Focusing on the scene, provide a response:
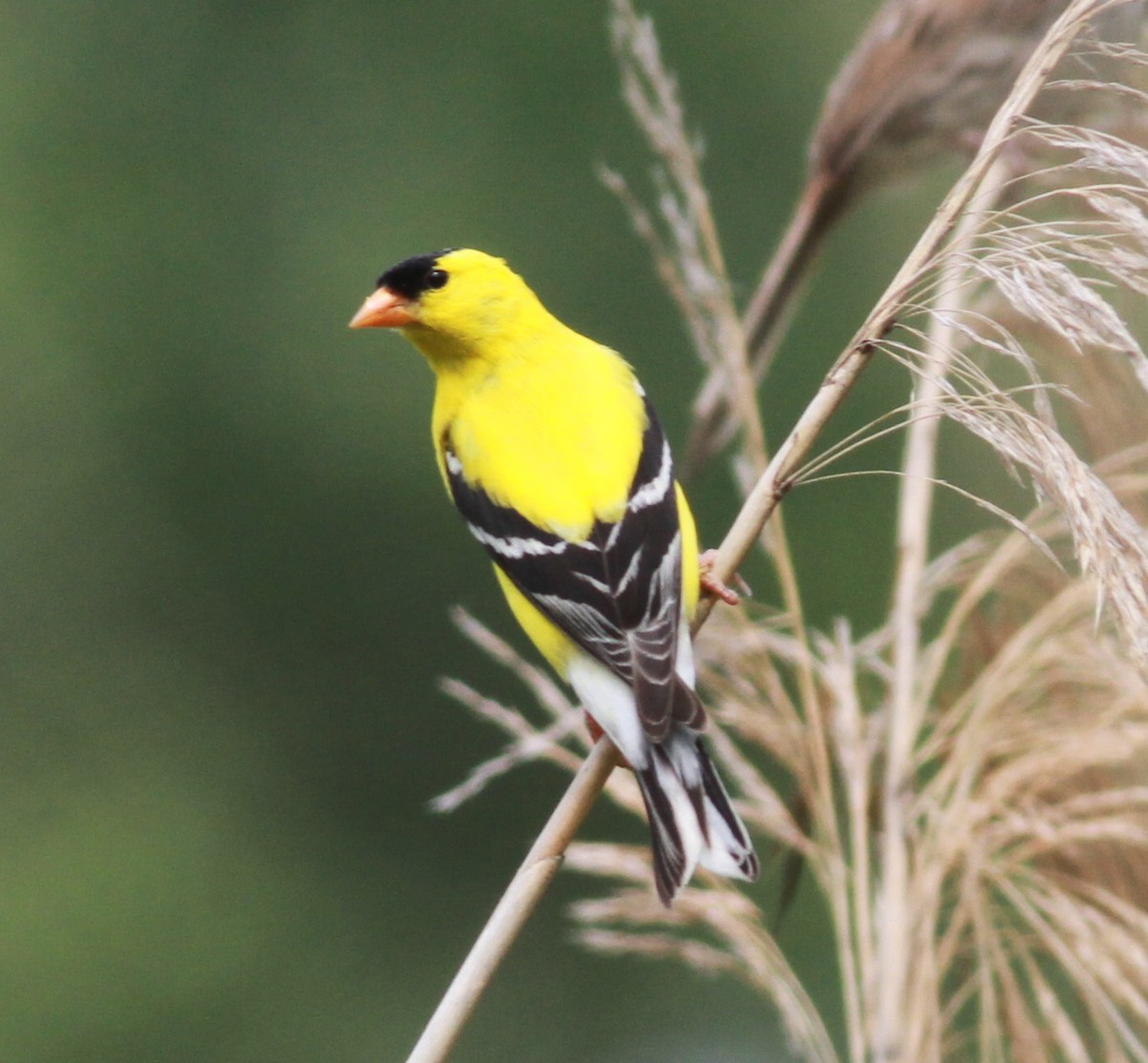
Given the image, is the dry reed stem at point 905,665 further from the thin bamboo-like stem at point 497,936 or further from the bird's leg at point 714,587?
the thin bamboo-like stem at point 497,936

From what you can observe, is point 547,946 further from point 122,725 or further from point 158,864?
point 122,725

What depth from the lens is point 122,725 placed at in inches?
551

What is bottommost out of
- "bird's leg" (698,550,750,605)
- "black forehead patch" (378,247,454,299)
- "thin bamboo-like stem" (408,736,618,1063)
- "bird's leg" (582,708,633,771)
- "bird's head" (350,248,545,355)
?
"bird's leg" (582,708,633,771)

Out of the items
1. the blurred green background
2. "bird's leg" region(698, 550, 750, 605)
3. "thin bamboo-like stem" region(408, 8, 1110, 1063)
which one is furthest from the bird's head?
the blurred green background

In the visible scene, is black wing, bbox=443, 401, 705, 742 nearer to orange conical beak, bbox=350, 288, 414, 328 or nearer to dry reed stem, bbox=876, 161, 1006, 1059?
dry reed stem, bbox=876, 161, 1006, 1059

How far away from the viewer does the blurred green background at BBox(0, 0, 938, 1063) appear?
12234 mm

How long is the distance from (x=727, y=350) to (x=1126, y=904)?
87 centimetres

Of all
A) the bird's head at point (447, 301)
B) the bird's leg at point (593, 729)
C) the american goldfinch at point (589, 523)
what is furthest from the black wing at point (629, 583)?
the bird's head at point (447, 301)

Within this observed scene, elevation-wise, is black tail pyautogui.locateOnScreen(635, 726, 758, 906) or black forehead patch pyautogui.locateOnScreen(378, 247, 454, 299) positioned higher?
black forehead patch pyautogui.locateOnScreen(378, 247, 454, 299)

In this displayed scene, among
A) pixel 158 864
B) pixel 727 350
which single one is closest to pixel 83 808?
pixel 158 864

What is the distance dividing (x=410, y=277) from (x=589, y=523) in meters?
0.93

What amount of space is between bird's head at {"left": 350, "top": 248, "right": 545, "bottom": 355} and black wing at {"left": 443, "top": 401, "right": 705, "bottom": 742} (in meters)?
0.66

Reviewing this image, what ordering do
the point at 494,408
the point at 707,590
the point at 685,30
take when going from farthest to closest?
the point at 685,30, the point at 494,408, the point at 707,590

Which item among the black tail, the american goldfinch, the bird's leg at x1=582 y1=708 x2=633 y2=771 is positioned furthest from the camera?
the bird's leg at x1=582 y1=708 x2=633 y2=771
